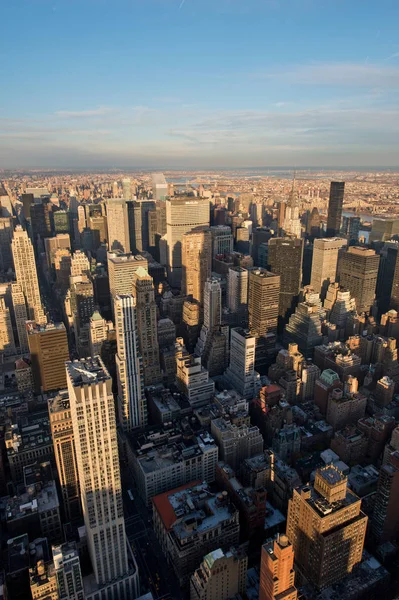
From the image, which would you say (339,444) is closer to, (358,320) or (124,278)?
(358,320)

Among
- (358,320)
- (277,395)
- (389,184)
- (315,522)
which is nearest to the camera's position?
(315,522)

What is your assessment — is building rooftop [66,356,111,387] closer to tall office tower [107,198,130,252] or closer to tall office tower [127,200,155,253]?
tall office tower [107,198,130,252]

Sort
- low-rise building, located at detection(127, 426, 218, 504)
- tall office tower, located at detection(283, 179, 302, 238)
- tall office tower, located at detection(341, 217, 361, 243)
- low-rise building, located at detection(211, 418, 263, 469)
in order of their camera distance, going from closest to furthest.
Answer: low-rise building, located at detection(127, 426, 218, 504) → low-rise building, located at detection(211, 418, 263, 469) → tall office tower, located at detection(283, 179, 302, 238) → tall office tower, located at detection(341, 217, 361, 243)

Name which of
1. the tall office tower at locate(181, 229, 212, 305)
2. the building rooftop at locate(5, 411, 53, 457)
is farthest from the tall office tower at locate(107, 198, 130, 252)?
the building rooftop at locate(5, 411, 53, 457)

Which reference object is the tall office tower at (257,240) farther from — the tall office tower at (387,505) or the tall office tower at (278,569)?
the tall office tower at (278,569)

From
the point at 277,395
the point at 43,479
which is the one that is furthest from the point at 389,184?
the point at 43,479

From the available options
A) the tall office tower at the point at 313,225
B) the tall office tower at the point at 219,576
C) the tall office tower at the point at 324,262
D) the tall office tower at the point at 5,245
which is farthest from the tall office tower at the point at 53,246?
the tall office tower at the point at 219,576
